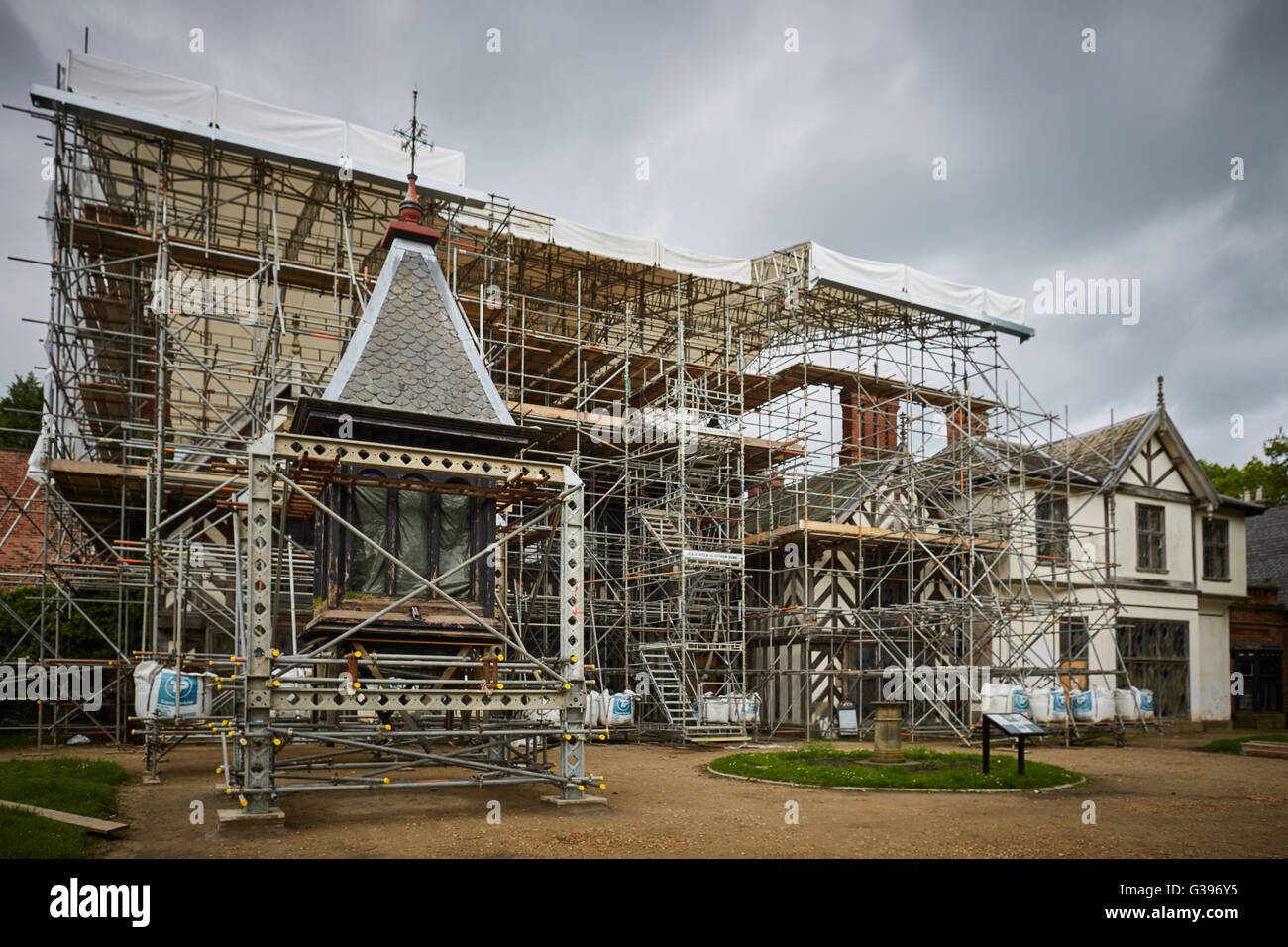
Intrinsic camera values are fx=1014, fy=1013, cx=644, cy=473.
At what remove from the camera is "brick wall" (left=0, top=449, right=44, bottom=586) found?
21703 mm

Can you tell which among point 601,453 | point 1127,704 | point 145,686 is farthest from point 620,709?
point 1127,704

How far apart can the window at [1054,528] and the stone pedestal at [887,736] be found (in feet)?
35.6

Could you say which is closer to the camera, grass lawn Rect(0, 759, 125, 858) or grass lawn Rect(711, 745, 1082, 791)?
grass lawn Rect(0, 759, 125, 858)

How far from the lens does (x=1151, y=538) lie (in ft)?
98.8

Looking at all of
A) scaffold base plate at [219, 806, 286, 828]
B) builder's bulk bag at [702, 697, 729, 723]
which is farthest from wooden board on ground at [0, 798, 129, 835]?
builder's bulk bag at [702, 697, 729, 723]

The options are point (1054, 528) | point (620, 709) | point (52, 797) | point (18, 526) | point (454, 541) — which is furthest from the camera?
point (1054, 528)

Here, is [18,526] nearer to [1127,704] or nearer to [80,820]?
[80,820]

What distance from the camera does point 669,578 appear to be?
23281 mm

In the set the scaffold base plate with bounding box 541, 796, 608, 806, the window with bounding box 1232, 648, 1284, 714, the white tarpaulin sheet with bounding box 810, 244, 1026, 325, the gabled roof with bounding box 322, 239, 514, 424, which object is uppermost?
the white tarpaulin sheet with bounding box 810, 244, 1026, 325

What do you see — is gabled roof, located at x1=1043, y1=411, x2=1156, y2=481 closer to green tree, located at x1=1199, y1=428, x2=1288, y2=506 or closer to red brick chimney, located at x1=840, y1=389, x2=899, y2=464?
red brick chimney, located at x1=840, y1=389, x2=899, y2=464

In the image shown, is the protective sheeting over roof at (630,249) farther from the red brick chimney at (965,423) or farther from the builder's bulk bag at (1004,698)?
the builder's bulk bag at (1004,698)

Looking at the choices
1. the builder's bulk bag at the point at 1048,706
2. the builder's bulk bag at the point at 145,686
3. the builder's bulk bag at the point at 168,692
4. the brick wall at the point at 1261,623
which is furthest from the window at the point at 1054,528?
the builder's bulk bag at the point at 145,686

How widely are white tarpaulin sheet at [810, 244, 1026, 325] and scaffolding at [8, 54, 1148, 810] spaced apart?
351 millimetres

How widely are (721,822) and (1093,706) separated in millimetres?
15657
